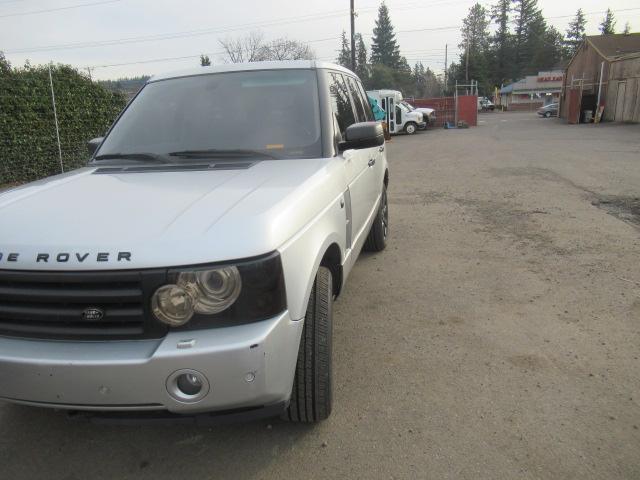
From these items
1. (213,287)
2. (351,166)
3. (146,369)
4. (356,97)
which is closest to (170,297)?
(213,287)

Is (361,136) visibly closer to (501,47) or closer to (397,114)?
(397,114)

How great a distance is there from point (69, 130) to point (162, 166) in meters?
9.91

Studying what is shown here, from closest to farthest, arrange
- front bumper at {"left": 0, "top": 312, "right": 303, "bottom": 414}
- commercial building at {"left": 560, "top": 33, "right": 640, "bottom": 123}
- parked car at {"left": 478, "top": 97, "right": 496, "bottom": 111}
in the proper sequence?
front bumper at {"left": 0, "top": 312, "right": 303, "bottom": 414}
commercial building at {"left": 560, "top": 33, "right": 640, "bottom": 123}
parked car at {"left": 478, "top": 97, "right": 496, "bottom": 111}

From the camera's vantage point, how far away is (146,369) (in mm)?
1864

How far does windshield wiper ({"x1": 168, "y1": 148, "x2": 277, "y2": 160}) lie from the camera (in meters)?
3.15

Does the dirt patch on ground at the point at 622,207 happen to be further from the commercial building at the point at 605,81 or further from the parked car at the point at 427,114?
the commercial building at the point at 605,81

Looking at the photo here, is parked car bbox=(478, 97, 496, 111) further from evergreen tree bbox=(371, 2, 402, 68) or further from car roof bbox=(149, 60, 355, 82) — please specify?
car roof bbox=(149, 60, 355, 82)

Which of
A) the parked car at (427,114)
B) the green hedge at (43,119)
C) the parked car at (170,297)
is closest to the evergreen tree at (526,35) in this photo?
the parked car at (427,114)

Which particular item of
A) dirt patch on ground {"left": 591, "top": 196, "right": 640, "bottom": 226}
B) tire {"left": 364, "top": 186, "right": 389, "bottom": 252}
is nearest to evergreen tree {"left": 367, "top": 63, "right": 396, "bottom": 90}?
dirt patch on ground {"left": 591, "top": 196, "right": 640, "bottom": 226}

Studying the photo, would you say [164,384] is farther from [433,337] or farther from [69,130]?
[69,130]

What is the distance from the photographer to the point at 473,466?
2.35 meters

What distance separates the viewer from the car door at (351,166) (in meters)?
3.46

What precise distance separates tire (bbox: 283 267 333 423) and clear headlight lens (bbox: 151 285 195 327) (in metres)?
0.67

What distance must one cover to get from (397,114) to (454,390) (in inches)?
1059
